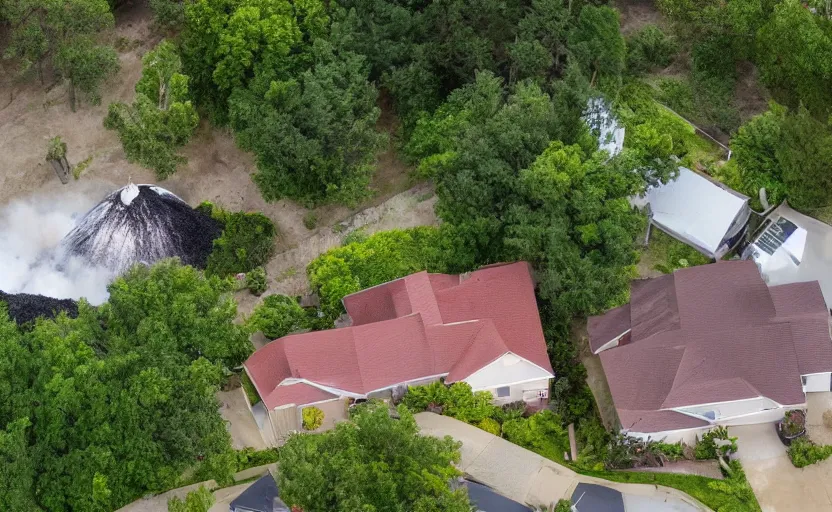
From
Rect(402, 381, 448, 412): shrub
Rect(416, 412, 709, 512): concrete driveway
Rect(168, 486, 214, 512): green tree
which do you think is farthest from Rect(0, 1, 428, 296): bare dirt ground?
Rect(168, 486, 214, 512): green tree

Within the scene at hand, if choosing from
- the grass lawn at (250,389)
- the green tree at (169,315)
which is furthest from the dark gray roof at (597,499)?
the green tree at (169,315)

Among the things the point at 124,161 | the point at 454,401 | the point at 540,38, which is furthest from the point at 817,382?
the point at 124,161

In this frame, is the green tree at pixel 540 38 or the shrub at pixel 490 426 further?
the green tree at pixel 540 38

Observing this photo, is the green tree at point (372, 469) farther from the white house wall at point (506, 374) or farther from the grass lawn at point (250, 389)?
the grass lawn at point (250, 389)

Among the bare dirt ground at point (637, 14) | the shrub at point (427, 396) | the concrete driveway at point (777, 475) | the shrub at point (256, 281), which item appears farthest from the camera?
the bare dirt ground at point (637, 14)

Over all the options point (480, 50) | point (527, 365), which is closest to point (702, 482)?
point (527, 365)

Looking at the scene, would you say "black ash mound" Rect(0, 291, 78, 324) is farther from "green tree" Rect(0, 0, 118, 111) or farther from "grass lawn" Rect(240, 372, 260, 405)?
"green tree" Rect(0, 0, 118, 111)

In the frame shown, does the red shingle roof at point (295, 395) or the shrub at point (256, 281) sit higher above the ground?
the shrub at point (256, 281)
